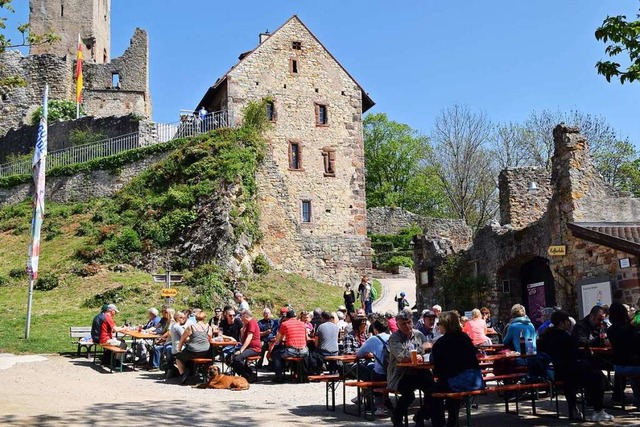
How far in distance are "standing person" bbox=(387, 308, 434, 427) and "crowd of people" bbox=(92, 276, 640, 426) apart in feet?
0.04

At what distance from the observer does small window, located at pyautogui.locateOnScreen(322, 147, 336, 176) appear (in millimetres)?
34969

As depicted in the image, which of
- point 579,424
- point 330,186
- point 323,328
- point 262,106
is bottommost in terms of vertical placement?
point 579,424

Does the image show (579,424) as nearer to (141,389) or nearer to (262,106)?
(141,389)

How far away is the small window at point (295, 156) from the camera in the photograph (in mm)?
34438

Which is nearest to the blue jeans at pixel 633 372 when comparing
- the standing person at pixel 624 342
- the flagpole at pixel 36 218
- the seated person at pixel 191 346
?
the standing person at pixel 624 342

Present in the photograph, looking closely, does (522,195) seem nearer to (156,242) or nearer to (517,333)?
(517,333)

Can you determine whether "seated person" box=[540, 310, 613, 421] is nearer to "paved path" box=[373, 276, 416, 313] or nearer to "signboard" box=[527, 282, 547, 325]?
"signboard" box=[527, 282, 547, 325]

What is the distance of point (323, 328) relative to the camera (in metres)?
12.8

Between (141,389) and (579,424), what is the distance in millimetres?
7075

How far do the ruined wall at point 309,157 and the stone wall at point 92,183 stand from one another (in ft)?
16.8

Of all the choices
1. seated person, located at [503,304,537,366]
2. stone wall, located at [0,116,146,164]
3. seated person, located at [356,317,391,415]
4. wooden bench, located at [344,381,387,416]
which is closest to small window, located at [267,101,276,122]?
stone wall, located at [0,116,146,164]

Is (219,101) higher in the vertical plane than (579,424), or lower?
higher

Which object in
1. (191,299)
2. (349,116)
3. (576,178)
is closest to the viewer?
(576,178)

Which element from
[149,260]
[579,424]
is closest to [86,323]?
[149,260]
